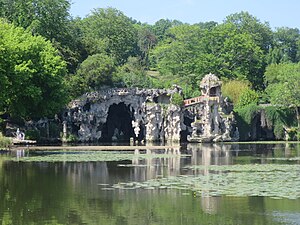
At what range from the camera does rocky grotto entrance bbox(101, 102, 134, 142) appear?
77.5m

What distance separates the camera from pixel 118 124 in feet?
260

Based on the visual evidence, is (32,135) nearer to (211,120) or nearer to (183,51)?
(211,120)

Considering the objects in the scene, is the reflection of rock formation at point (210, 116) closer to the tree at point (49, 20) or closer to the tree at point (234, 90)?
the tree at point (234, 90)

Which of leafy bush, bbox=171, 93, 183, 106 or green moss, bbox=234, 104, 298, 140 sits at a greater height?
leafy bush, bbox=171, 93, 183, 106

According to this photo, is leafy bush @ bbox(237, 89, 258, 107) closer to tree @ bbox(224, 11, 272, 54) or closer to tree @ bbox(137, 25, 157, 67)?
tree @ bbox(224, 11, 272, 54)

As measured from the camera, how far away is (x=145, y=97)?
75000 millimetres

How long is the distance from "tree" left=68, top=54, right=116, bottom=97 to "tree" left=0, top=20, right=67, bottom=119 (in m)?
10.5

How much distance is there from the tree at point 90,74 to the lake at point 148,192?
3505 cm

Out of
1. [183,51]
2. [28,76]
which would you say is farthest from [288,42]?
[28,76]

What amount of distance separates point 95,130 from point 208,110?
13182 mm

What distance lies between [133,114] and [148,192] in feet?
167

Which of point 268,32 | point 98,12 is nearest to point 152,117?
point 98,12

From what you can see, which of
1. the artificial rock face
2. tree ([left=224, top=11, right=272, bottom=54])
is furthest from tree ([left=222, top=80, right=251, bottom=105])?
tree ([left=224, top=11, right=272, bottom=54])

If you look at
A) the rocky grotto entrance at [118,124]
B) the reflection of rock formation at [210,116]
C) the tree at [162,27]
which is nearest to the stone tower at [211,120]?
the reflection of rock formation at [210,116]
